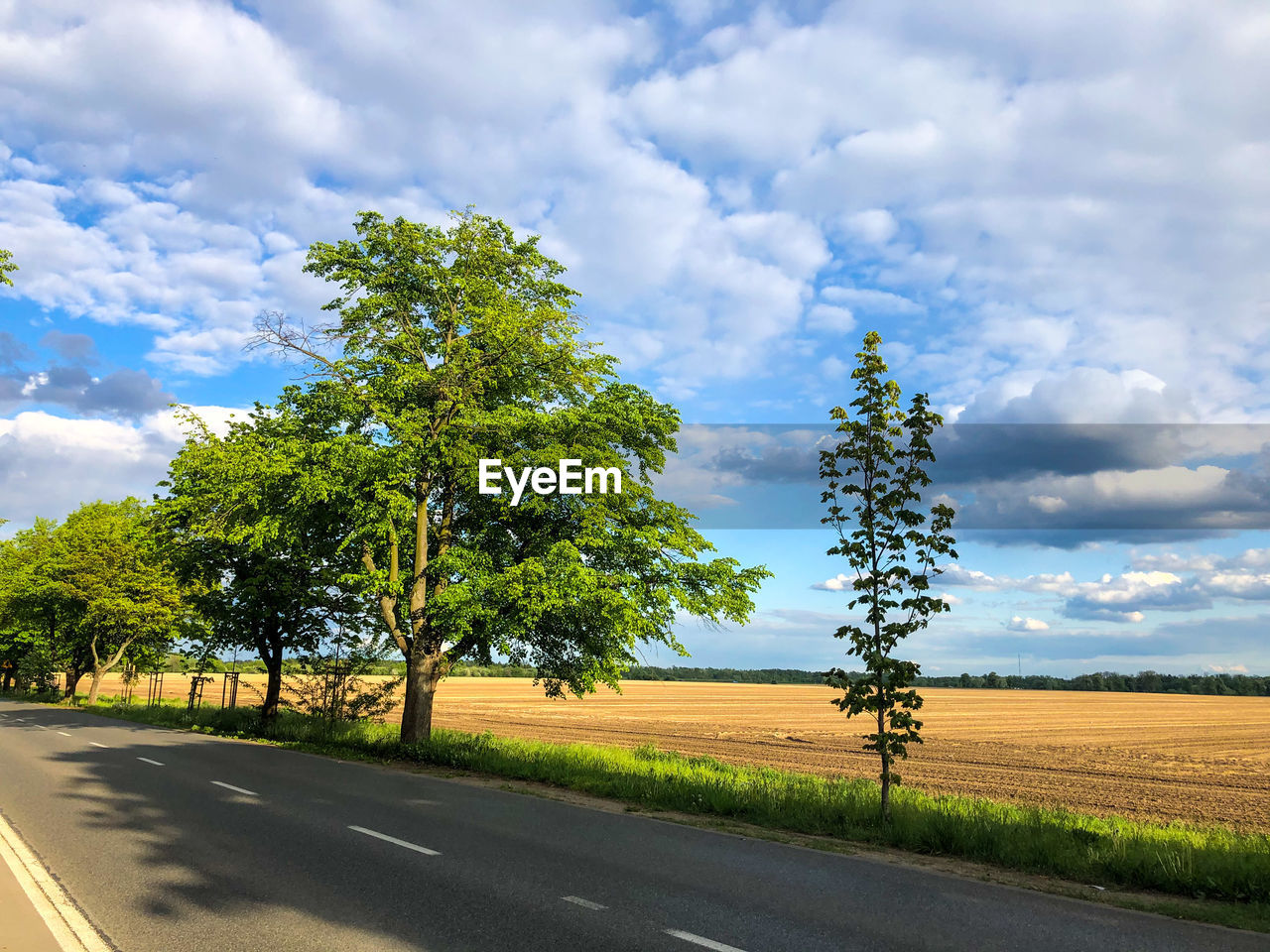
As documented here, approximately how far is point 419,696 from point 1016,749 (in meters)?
32.0

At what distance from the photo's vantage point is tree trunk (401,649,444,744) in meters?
21.2

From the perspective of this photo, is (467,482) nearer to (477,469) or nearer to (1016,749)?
(477,469)

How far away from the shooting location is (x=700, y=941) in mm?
6434

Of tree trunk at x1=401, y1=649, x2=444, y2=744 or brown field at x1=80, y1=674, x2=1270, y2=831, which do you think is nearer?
tree trunk at x1=401, y1=649, x2=444, y2=744

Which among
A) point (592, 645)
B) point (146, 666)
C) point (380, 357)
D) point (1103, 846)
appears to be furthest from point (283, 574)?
point (146, 666)

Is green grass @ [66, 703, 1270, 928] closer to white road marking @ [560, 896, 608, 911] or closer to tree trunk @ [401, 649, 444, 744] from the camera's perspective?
tree trunk @ [401, 649, 444, 744]

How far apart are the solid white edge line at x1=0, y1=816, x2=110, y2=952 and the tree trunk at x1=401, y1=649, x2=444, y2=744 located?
11724 millimetres

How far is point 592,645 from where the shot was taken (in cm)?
2170

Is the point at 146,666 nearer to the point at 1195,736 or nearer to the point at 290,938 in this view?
the point at 290,938

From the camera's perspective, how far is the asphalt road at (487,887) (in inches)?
258

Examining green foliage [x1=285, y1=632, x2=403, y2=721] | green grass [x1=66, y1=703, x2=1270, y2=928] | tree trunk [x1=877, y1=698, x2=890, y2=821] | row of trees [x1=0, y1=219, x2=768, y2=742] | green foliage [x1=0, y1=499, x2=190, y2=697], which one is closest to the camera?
green grass [x1=66, y1=703, x2=1270, y2=928]

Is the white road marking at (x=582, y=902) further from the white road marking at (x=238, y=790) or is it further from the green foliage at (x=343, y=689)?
the green foliage at (x=343, y=689)

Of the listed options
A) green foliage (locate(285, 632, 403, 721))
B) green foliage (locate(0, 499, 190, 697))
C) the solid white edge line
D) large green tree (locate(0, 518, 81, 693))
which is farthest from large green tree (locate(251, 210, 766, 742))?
large green tree (locate(0, 518, 81, 693))

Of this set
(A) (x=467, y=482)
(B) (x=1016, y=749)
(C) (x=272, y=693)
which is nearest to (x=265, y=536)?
(A) (x=467, y=482)
